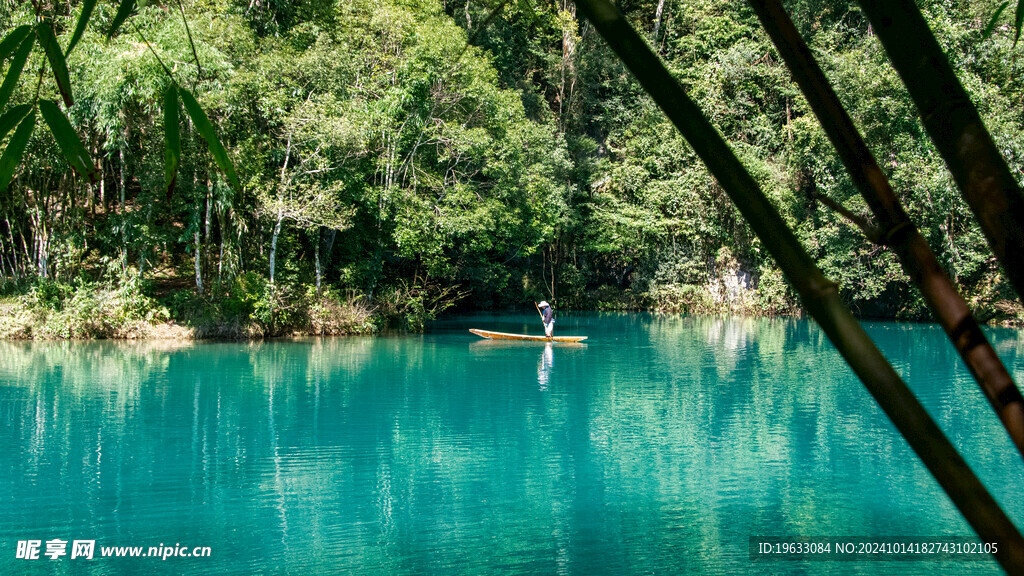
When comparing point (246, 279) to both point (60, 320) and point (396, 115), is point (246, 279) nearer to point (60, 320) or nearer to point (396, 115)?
point (60, 320)

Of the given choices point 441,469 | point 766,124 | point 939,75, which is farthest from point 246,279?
point 766,124

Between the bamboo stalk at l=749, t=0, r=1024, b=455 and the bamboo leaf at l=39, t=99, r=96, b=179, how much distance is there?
688mm

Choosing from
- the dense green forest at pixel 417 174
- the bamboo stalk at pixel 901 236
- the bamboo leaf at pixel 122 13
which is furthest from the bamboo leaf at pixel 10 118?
the dense green forest at pixel 417 174

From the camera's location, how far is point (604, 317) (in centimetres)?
2497

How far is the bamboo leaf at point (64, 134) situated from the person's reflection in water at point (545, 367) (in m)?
10.7

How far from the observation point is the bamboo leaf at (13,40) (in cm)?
74

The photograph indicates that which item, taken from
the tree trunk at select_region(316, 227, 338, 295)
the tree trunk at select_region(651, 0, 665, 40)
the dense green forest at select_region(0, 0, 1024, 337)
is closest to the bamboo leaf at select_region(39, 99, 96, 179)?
the dense green forest at select_region(0, 0, 1024, 337)

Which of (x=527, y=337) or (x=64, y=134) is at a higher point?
(x=64, y=134)

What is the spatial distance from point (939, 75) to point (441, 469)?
→ 7053 millimetres

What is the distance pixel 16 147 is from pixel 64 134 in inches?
2.1

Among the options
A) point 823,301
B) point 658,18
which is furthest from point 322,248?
point 823,301

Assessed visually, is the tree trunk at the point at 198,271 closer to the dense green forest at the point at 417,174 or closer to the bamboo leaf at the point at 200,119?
the dense green forest at the point at 417,174

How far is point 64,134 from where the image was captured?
2.47ft

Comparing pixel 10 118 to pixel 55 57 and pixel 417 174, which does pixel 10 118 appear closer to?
pixel 55 57
